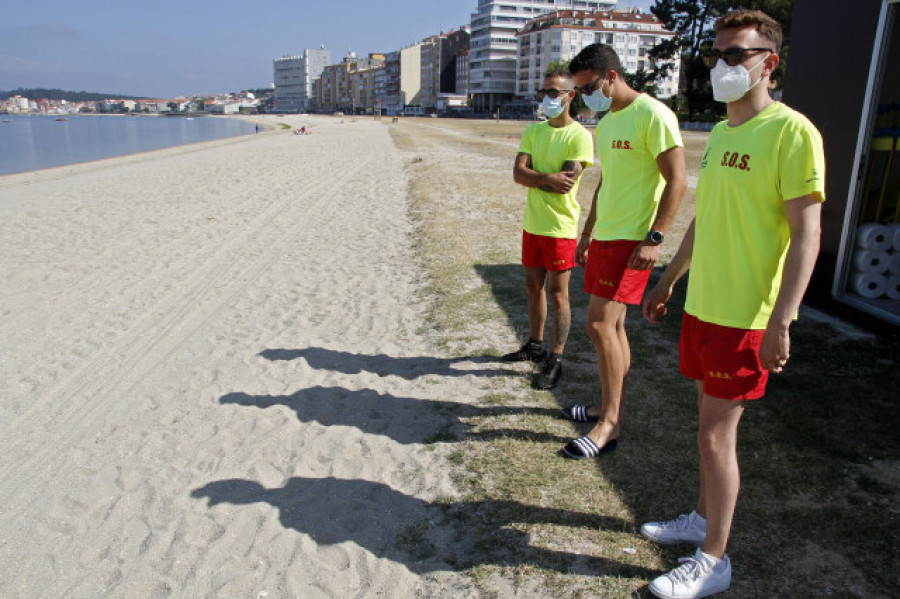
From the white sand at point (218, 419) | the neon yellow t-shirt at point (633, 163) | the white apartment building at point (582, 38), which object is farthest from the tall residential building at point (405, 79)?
the neon yellow t-shirt at point (633, 163)

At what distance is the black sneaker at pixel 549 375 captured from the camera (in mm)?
4496

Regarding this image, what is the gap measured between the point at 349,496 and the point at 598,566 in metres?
1.33

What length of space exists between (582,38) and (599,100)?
11331 cm

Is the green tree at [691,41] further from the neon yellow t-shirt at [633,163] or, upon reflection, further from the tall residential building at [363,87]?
the tall residential building at [363,87]

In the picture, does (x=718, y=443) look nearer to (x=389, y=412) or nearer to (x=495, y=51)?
(x=389, y=412)

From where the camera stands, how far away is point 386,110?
15825cm

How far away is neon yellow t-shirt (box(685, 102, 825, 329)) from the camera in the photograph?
2029 millimetres

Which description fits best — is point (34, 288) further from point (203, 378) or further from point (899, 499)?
point (899, 499)

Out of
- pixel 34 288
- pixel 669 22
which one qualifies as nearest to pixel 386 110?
pixel 669 22

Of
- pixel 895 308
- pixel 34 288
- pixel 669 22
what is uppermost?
pixel 669 22

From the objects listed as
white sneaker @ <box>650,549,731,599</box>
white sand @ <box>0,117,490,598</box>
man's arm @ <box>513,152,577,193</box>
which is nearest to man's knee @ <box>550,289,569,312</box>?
man's arm @ <box>513,152,577,193</box>

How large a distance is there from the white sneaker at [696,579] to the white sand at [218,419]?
80 centimetres

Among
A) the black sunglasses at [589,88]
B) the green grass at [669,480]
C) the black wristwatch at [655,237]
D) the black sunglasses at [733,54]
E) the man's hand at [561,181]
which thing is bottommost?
the green grass at [669,480]

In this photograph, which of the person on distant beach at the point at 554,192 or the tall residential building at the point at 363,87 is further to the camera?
the tall residential building at the point at 363,87
